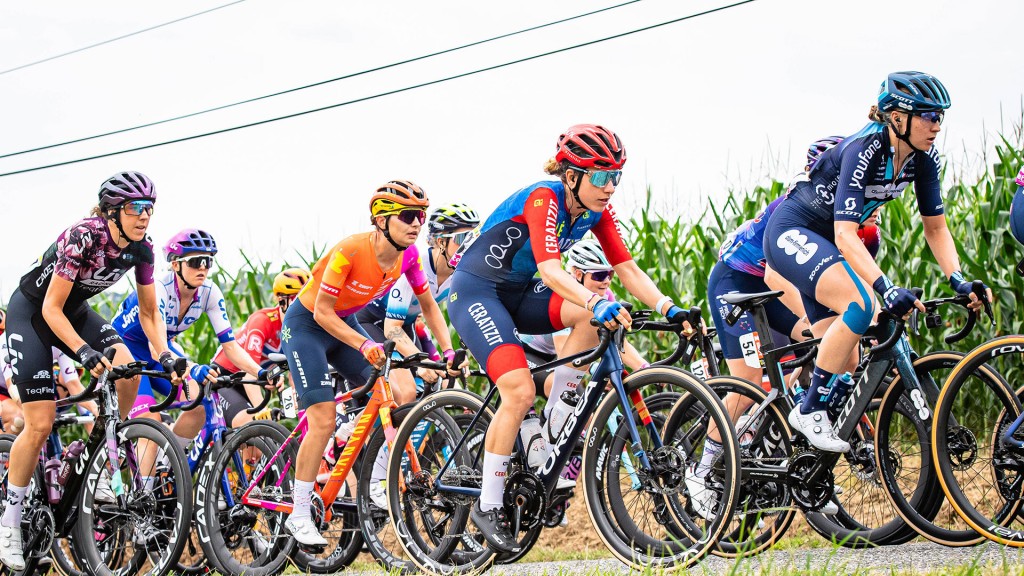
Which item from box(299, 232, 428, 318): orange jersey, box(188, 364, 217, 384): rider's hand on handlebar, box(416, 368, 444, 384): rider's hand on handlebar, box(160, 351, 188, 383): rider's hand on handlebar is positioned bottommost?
box(416, 368, 444, 384): rider's hand on handlebar

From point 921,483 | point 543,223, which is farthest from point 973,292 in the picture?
point 543,223

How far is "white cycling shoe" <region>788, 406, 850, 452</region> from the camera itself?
218 inches

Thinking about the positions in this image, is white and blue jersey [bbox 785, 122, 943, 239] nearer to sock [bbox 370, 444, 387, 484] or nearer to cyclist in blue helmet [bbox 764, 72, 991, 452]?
cyclist in blue helmet [bbox 764, 72, 991, 452]

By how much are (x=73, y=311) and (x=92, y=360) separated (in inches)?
29.9

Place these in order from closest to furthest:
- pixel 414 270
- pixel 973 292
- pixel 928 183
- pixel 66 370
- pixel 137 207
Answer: pixel 973 292 < pixel 928 183 < pixel 137 207 < pixel 414 270 < pixel 66 370

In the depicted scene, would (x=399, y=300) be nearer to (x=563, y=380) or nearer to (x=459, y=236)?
(x=459, y=236)

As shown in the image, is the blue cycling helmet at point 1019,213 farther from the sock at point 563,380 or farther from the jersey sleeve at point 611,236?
the sock at point 563,380

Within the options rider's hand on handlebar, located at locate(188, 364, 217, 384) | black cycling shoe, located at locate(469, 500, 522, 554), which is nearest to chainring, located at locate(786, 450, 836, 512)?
black cycling shoe, located at locate(469, 500, 522, 554)

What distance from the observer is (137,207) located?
7.20 m

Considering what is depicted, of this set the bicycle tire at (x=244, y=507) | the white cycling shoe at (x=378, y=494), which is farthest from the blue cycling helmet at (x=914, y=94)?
the bicycle tire at (x=244, y=507)

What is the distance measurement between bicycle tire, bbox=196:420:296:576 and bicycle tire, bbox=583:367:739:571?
235 cm

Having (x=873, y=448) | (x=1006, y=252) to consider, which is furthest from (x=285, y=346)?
(x=1006, y=252)

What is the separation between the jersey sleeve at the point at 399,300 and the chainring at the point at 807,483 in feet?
10.8

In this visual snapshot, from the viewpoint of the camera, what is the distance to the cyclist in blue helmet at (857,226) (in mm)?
5527
